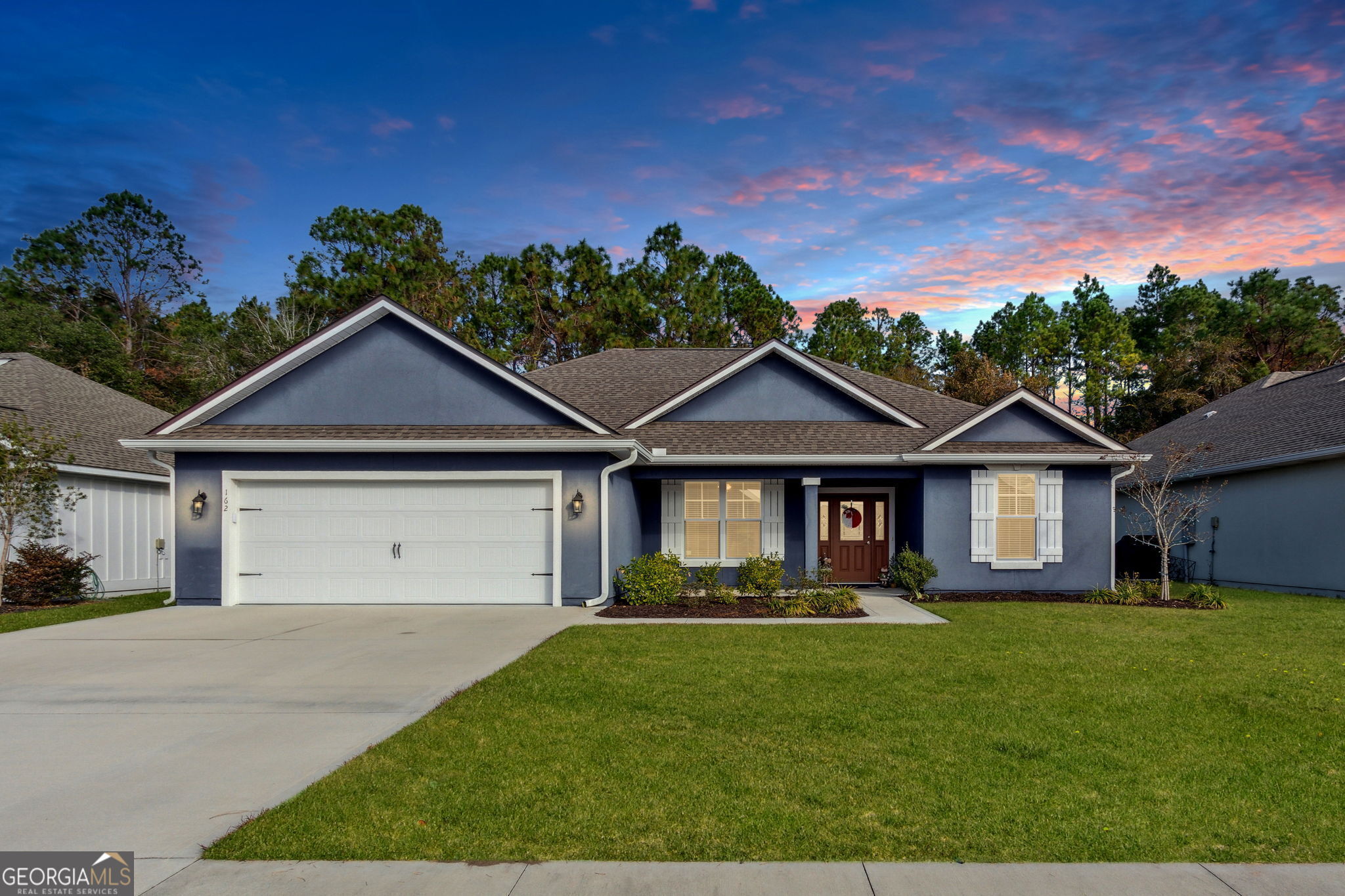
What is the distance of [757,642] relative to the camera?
9.58m

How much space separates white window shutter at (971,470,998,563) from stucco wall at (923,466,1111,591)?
0.28 ft

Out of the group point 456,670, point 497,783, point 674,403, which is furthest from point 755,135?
point 497,783

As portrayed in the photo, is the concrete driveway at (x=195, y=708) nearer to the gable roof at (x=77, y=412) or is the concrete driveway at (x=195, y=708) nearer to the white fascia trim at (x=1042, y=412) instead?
the gable roof at (x=77, y=412)

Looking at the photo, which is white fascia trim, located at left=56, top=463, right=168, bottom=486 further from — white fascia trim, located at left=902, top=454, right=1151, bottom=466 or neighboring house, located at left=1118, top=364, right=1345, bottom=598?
neighboring house, located at left=1118, top=364, right=1345, bottom=598

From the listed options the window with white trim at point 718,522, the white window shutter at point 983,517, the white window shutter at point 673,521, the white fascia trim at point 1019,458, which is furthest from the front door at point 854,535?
the white window shutter at point 673,521

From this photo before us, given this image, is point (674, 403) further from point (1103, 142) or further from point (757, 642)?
point (1103, 142)

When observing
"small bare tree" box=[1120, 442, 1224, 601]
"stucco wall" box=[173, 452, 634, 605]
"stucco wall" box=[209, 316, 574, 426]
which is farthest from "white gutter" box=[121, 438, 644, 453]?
"small bare tree" box=[1120, 442, 1224, 601]

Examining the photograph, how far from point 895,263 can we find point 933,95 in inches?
296

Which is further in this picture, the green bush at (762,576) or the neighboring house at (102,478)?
the neighboring house at (102,478)

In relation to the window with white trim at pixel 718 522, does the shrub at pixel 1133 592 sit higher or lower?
lower

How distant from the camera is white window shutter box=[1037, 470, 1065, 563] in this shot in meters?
14.6

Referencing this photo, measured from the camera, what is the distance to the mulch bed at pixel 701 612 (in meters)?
11.9

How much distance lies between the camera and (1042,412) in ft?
49.3

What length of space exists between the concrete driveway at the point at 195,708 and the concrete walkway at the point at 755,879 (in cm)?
65
